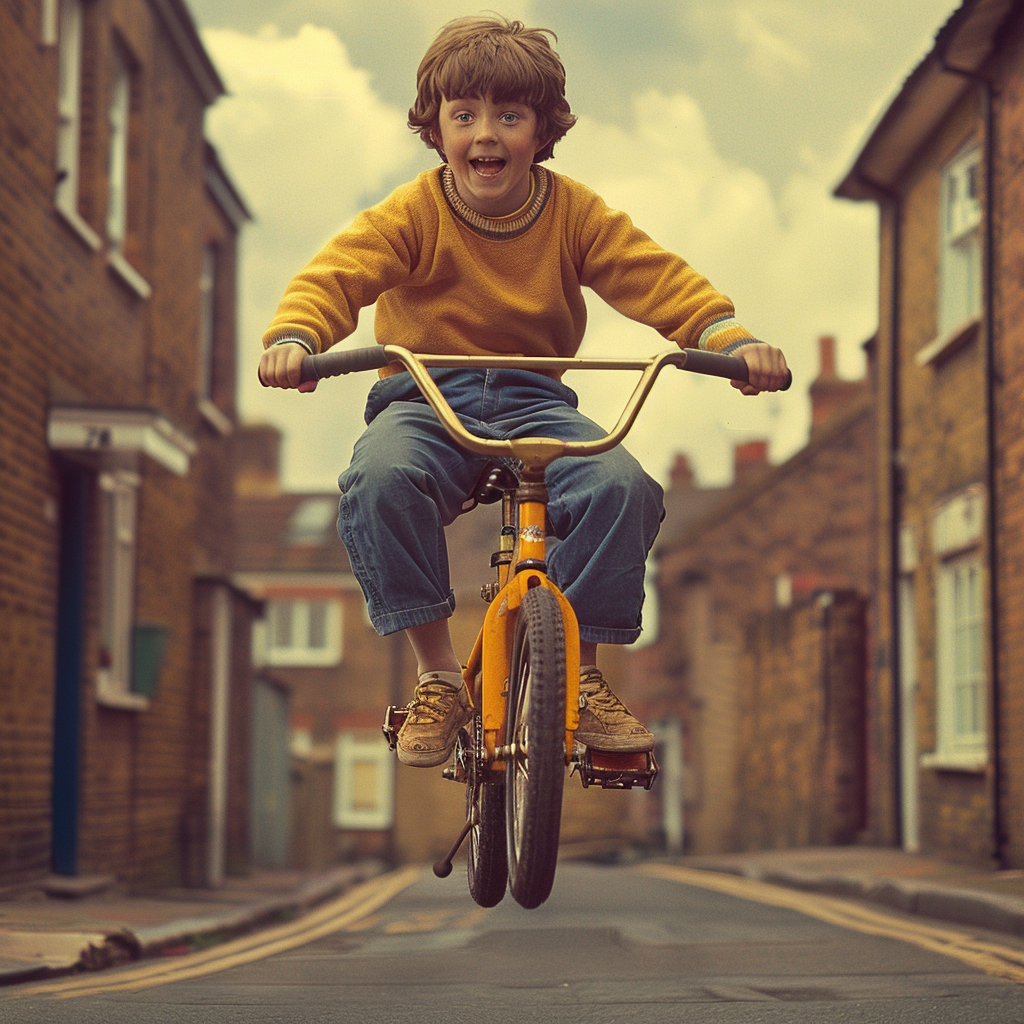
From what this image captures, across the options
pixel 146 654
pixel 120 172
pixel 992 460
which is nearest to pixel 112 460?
pixel 146 654

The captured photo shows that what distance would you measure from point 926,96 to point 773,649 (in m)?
9.22

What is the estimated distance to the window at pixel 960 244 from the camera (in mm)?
13062

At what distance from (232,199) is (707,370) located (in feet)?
44.3

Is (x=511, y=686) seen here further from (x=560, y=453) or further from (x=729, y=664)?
(x=729, y=664)

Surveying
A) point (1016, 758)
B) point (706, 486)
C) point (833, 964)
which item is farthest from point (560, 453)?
point (706, 486)

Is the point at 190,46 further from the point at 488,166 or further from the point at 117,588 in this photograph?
the point at 488,166

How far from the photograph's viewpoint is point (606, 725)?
145 inches

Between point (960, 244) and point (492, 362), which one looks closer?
point (492, 362)

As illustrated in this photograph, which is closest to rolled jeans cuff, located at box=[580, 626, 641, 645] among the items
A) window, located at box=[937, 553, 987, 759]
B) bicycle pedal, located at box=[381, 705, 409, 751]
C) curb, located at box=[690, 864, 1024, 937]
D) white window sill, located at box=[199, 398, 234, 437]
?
bicycle pedal, located at box=[381, 705, 409, 751]

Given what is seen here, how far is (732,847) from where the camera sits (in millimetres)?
25094

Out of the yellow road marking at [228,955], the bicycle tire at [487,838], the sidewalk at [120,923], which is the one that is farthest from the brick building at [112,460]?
the bicycle tire at [487,838]

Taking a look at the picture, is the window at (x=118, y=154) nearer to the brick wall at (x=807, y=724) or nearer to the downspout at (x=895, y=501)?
the downspout at (x=895, y=501)

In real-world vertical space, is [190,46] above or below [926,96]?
above

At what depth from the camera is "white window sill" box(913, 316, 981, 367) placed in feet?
40.8
